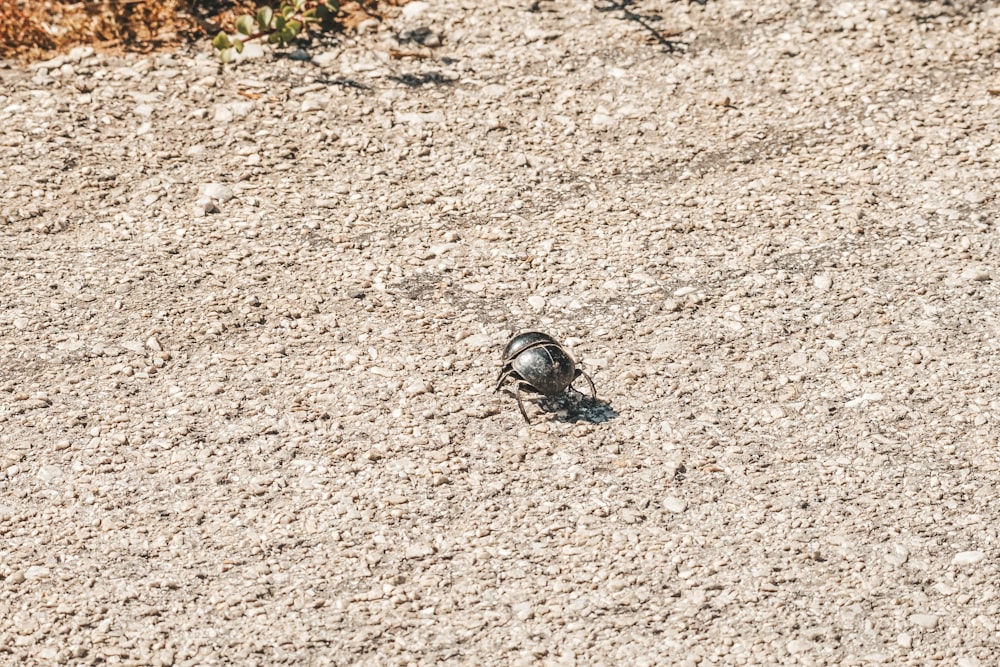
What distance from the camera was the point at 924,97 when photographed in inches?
264

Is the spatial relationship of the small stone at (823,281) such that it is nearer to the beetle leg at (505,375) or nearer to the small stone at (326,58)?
the beetle leg at (505,375)

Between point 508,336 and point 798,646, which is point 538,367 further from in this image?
point 798,646

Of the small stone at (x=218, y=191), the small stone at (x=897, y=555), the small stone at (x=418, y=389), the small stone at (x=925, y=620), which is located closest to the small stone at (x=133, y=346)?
the small stone at (x=218, y=191)

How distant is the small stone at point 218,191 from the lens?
609 cm

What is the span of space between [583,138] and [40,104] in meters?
3.14

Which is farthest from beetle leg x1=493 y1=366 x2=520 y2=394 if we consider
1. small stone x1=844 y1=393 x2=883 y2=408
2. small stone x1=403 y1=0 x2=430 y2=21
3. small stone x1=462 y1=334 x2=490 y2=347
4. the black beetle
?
small stone x1=403 y1=0 x2=430 y2=21

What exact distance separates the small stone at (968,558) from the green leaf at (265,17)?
193 inches

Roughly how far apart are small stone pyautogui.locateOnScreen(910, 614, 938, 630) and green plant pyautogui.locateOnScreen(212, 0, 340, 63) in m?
4.87

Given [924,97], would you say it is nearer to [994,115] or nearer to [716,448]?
[994,115]

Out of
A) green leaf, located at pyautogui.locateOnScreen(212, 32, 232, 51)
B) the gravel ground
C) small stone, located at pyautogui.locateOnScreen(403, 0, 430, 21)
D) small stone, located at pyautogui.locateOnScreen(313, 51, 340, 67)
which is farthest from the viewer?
small stone, located at pyautogui.locateOnScreen(403, 0, 430, 21)

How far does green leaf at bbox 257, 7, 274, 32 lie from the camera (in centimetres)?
690

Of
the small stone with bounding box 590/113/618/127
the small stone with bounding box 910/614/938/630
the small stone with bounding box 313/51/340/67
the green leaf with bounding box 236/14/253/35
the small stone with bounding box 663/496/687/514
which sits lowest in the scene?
the small stone with bounding box 910/614/938/630

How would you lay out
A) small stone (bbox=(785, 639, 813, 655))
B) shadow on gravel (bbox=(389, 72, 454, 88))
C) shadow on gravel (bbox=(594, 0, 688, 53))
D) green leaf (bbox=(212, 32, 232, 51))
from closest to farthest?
small stone (bbox=(785, 639, 813, 655)) < green leaf (bbox=(212, 32, 232, 51)) < shadow on gravel (bbox=(389, 72, 454, 88)) < shadow on gravel (bbox=(594, 0, 688, 53))

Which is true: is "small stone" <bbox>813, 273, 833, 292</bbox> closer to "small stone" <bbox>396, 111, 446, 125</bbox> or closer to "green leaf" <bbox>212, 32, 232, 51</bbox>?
"small stone" <bbox>396, 111, 446, 125</bbox>
